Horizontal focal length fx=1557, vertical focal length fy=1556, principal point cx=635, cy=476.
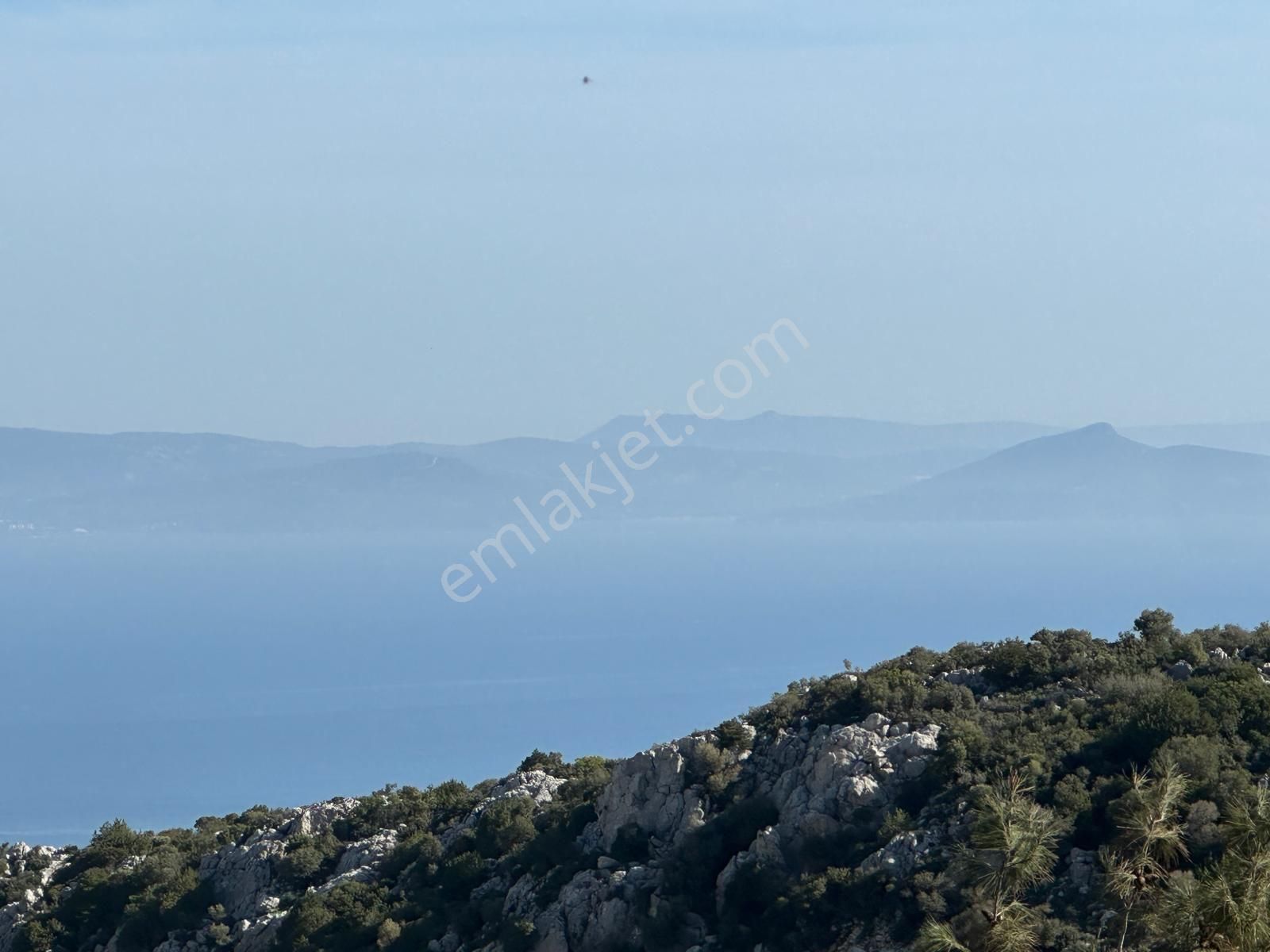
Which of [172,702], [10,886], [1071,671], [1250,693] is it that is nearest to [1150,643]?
[1071,671]

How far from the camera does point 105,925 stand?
28750 millimetres

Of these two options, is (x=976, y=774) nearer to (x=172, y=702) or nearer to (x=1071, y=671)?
(x=1071, y=671)

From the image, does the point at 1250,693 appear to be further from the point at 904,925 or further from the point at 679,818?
the point at 679,818

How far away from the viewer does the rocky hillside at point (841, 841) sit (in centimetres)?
1847

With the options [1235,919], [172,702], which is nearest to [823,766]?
[1235,919]

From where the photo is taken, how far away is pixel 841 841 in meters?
21.5

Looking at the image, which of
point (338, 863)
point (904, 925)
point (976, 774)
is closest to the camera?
point (904, 925)

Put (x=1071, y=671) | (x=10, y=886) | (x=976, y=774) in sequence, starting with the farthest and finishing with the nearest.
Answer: (x=10, y=886) → (x=1071, y=671) → (x=976, y=774)

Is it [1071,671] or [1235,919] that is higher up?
[1071,671]

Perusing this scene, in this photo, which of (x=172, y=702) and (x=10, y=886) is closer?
(x=10, y=886)

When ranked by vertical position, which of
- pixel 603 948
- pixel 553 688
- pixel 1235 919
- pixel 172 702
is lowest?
pixel 1235 919

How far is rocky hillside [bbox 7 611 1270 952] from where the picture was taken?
18.5 metres

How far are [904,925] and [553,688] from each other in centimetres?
16034

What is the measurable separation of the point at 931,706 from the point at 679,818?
4.41m
